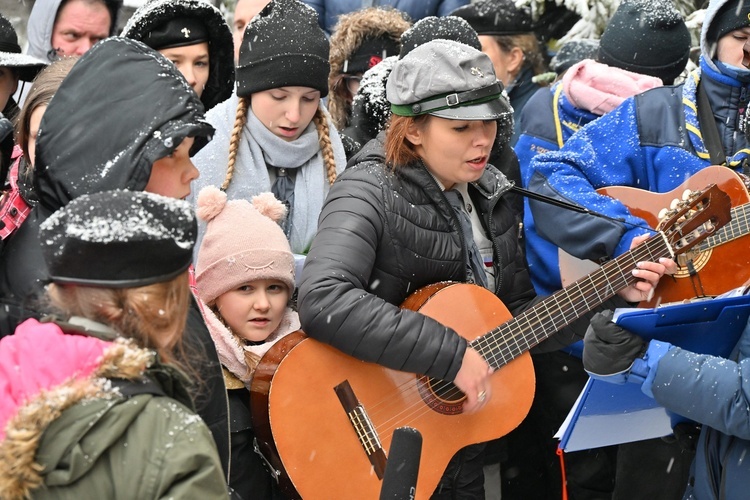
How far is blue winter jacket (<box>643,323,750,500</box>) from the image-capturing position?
3.11 meters

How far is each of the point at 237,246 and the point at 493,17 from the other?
2901 millimetres

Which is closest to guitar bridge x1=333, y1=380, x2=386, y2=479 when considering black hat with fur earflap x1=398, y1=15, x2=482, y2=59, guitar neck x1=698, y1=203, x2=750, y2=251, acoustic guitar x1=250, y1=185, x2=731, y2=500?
acoustic guitar x1=250, y1=185, x2=731, y2=500

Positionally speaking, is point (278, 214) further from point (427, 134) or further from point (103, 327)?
point (103, 327)

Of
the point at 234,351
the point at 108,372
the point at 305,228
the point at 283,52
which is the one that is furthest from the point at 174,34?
the point at 108,372

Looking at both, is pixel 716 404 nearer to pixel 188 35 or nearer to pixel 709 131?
pixel 709 131

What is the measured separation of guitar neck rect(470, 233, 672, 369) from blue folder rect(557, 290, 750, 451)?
0.31m

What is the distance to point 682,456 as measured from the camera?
4840mm

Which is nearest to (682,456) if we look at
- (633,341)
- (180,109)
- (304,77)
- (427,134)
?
(633,341)

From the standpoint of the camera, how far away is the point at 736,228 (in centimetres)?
388

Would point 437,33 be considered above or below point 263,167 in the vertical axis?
above

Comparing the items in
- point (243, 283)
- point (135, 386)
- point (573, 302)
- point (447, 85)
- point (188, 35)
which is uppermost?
point (135, 386)

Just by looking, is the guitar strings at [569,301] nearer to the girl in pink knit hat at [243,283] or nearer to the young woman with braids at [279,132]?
the girl in pink knit hat at [243,283]

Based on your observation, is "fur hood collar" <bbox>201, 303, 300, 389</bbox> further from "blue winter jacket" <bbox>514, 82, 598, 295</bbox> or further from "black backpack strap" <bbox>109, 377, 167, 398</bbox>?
"blue winter jacket" <bbox>514, 82, 598, 295</bbox>

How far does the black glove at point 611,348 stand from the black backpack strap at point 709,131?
43.8 inches
